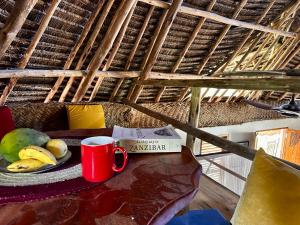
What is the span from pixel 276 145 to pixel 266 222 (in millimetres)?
6162

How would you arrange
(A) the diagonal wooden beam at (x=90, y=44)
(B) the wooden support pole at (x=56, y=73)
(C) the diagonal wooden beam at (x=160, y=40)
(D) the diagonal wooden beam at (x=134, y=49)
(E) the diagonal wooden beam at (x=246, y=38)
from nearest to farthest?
(B) the wooden support pole at (x=56, y=73)
(A) the diagonal wooden beam at (x=90, y=44)
(C) the diagonal wooden beam at (x=160, y=40)
(D) the diagonal wooden beam at (x=134, y=49)
(E) the diagonal wooden beam at (x=246, y=38)

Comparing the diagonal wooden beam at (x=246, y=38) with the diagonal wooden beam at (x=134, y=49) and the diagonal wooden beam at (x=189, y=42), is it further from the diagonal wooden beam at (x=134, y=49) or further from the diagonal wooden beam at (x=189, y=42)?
the diagonal wooden beam at (x=134, y=49)

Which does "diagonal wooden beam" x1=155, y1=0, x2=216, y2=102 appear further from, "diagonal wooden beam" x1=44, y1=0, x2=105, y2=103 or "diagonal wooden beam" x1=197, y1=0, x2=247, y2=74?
"diagonal wooden beam" x1=44, y1=0, x2=105, y2=103

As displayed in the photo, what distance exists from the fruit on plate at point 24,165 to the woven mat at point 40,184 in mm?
20

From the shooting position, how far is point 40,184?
0.84m

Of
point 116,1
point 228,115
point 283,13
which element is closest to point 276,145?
point 228,115

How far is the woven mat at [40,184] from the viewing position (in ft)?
2.54

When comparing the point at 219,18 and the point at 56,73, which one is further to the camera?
the point at 219,18

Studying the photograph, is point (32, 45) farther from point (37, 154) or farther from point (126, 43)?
point (37, 154)

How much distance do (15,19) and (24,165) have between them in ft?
5.56

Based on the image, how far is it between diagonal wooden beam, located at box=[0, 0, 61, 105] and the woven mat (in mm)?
1971

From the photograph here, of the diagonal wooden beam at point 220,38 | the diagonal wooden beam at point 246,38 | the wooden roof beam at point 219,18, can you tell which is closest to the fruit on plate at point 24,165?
the wooden roof beam at point 219,18

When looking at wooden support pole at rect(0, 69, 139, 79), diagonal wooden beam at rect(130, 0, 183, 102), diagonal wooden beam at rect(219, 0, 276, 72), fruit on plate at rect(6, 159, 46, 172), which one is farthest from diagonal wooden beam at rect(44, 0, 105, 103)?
diagonal wooden beam at rect(219, 0, 276, 72)

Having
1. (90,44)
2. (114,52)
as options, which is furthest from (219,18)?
(90,44)
